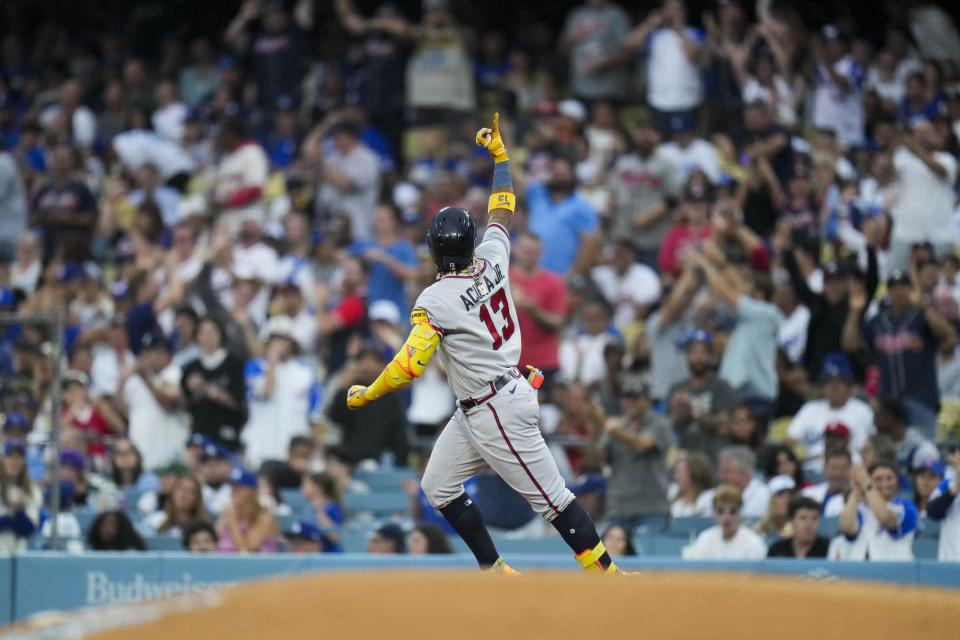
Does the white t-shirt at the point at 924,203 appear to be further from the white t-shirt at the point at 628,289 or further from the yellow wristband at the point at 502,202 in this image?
the yellow wristband at the point at 502,202

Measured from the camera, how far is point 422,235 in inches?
547

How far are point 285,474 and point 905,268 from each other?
17.4 feet

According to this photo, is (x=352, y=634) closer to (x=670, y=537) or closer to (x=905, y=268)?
(x=670, y=537)

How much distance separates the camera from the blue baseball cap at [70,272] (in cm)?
1427

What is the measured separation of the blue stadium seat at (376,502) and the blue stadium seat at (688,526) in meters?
2.19

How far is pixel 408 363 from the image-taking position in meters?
6.89

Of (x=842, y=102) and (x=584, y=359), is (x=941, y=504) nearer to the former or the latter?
(x=584, y=359)

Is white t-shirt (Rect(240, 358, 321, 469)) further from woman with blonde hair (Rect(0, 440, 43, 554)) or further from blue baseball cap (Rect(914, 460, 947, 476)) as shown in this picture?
blue baseball cap (Rect(914, 460, 947, 476))

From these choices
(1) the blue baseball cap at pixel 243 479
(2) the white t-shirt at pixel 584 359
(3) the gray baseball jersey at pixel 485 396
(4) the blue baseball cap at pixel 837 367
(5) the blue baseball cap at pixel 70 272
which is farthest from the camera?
(5) the blue baseball cap at pixel 70 272

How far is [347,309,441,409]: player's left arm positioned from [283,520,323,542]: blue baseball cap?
3025 mm

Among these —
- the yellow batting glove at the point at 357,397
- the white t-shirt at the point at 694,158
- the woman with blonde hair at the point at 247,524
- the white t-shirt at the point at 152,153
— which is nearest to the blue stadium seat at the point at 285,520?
the woman with blonde hair at the point at 247,524

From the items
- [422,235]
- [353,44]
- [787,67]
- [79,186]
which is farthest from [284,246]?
[787,67]

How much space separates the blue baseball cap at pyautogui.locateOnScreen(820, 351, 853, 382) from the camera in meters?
10.6

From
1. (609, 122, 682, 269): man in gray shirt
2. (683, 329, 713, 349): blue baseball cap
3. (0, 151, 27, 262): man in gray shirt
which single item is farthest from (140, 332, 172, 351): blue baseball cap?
(683, 329, 713, 349): blue baseball cap
